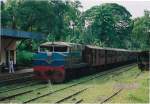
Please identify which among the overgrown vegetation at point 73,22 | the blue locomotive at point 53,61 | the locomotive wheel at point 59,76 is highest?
the overgrown vegetation at point 73,22

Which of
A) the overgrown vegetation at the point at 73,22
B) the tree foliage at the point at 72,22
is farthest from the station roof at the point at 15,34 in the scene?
the overgrown vegetation at the point at 73,22

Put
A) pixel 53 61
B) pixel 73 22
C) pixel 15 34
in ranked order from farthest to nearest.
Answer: pixel 73 22
pixel 15 34
pixel 53 61

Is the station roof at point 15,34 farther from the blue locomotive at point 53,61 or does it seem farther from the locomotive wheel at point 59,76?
the locomotive wheel at point 59,76

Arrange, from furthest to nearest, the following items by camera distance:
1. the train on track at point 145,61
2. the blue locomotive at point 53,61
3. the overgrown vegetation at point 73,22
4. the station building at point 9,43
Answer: the overgrown vegetation at point 73,22 < the train on track at point 145,61 < the station building at point 9,43 < the blue locomotive at point 53,61

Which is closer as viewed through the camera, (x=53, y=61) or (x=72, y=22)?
(x=53, y=61)

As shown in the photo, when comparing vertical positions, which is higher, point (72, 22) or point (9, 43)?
point (72, 22)

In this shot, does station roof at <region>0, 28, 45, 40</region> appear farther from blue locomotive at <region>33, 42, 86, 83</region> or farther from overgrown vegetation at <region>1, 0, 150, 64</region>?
overgrown vegetation at <region>1, 0, 150, 64</region>

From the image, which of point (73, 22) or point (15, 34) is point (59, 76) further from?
point (73, 22)

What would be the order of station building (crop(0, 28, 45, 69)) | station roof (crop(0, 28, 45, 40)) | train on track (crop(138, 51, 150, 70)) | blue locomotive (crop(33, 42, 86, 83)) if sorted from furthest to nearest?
train on track (crop(138, 51, 150, 70))
station building (crop(0, 28, 45, 69))
station roof (crop(0, 28, 45, 40))
blue locomotive (crop(33, 42, 86, 83))

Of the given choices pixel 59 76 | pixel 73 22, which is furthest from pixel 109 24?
pixel 59 76

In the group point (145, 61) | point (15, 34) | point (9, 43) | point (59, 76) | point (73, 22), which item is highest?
point (73, 22)

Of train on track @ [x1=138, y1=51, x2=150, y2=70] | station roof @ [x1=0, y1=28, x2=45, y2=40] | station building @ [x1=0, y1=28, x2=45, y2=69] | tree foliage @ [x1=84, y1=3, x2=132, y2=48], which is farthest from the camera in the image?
tree foliage @ [x1=84, y1=3, x2=132, y2=48]

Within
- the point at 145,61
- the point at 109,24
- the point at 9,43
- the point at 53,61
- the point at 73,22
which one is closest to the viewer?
the point at 53,61

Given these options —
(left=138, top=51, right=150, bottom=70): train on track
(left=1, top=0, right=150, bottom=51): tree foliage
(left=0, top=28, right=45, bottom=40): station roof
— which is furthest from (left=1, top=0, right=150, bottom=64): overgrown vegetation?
(left=138, top=51, right=150, bottom=70): train on track
